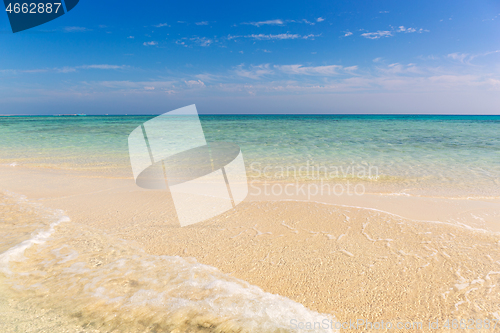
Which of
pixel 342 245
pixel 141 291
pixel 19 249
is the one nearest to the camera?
pixel 141 291

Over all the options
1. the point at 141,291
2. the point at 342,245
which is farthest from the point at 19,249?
the point at 342,245

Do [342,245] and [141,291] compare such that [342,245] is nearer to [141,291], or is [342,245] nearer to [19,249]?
[141,291]

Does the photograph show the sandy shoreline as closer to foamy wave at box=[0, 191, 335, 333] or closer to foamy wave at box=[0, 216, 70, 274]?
foamy wave at box=[0, 191, 335, 333]

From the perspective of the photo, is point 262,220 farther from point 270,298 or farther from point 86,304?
point 86,304

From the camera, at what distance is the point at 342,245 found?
8.81 ft

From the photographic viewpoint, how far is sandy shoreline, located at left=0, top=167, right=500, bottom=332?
6.18 ft

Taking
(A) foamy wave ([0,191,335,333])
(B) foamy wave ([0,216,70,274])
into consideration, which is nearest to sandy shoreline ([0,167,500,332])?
(A) foamy wave ([0,191,335,333])

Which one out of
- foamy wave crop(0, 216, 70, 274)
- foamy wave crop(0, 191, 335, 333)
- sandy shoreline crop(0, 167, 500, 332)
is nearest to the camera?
foamy wave crop(0, 191, 335, 333)

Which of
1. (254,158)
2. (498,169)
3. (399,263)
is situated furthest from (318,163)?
(399,263)

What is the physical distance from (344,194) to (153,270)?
3598 mm

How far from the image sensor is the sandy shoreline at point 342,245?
74.2 inches

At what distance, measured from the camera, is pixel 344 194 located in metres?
4.67

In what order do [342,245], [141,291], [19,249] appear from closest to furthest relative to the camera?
[141,291] → [19,249] → [342,245]

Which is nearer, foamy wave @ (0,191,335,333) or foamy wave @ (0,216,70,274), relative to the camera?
foamy wave @ (0,191,335,333)
